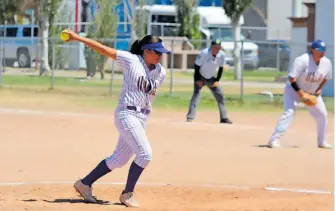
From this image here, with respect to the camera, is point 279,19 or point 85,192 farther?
point 279,19

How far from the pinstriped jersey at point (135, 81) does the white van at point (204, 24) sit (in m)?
40.2

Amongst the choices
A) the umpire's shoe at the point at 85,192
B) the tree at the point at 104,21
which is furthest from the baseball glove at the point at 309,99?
the tree at the point at 104,21

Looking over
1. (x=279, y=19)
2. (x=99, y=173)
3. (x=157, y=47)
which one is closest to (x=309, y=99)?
(x=99, y=173)

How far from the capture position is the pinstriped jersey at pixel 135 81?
1006 centimetres

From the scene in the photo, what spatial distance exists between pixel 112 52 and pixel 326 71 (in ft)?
21.6

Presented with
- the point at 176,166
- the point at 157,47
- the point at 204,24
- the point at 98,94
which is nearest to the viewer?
the point at 157,47

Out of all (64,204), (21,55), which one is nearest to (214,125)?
(64,204)

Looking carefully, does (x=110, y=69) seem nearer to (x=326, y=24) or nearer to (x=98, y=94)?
(x=98, y=94)

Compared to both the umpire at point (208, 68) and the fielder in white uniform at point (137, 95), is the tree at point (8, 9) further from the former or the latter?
the fielder in white uniform at point (137, 95)

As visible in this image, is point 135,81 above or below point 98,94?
above

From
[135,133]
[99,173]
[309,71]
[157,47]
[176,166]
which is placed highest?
[157,47]

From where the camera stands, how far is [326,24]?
110 ft

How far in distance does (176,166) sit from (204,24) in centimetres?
4217

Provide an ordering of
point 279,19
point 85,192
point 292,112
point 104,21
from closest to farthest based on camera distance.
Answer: point 85,192, point 292,112, point 104,21, point 279,19
